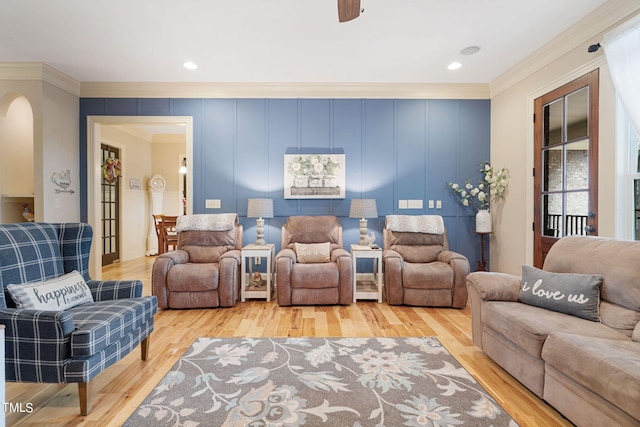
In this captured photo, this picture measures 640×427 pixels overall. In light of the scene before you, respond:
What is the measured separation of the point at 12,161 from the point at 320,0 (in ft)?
14.1

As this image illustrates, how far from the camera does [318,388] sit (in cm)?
190

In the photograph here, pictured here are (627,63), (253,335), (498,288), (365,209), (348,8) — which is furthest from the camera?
(365,209)

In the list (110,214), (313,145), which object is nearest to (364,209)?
(313,145)

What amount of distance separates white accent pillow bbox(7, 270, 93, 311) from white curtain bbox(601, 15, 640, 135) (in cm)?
411

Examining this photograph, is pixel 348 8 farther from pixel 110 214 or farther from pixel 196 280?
pixel 110 214

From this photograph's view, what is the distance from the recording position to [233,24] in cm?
286

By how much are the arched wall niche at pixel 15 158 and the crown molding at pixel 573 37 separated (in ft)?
19.4

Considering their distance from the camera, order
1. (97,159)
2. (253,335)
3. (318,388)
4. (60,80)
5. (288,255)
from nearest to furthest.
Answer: (318,388) → (253,335) → (288,255) → (60,80) → (97,159)

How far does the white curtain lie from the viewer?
2277 mm

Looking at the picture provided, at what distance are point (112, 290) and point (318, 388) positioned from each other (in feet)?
5.29

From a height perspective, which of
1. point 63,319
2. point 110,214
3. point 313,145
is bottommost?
point 63,319

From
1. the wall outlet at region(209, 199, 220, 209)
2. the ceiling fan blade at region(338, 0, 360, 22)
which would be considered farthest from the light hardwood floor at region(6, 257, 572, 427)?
the ceiling fan blade at region(338, 0, 360, 22)

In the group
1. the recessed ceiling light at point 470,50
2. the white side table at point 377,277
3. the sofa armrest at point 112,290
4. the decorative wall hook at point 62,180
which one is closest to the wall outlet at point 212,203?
the decorative wall hook at point 62,180

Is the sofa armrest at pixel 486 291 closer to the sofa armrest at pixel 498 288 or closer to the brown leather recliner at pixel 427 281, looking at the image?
the sofa armrest at pixel 498 288
